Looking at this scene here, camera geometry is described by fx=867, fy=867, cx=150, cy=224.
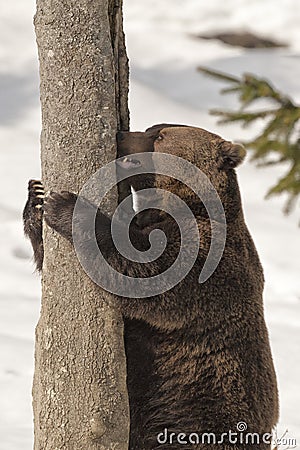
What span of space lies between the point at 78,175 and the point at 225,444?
1.49 m

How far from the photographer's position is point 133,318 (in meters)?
4.20

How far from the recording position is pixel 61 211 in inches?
153

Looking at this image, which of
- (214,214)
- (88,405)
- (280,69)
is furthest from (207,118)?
(88,405)

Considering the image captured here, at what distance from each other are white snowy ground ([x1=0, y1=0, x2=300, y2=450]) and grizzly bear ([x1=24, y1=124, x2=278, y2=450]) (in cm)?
182

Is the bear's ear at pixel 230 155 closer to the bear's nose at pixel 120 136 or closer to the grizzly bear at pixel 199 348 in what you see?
the grizzly bear at pixel 199 348

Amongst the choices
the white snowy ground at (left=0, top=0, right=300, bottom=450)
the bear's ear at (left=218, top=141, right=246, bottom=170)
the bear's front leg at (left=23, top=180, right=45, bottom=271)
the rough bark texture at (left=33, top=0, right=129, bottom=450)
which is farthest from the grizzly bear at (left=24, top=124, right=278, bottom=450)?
the white snowy ground at (left=0, top=0, right=300, bottom=450)

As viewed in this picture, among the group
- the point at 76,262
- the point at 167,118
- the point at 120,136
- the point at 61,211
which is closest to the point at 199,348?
the point at 76,262

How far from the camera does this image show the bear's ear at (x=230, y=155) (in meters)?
4.50

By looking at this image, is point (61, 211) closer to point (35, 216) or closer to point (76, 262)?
point (76, 262)

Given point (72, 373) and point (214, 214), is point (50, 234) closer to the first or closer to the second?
point (72, 373)

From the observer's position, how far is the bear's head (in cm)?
446

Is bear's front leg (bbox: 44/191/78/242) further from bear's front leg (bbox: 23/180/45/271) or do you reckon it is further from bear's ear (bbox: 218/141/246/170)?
bear's ear (bbox: 218/141/246/170)

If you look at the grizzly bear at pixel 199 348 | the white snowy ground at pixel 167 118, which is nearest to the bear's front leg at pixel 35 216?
the grizzly bear at pixel 199 348

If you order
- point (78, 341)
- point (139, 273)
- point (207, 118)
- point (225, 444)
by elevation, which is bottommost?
point (225, 444)
